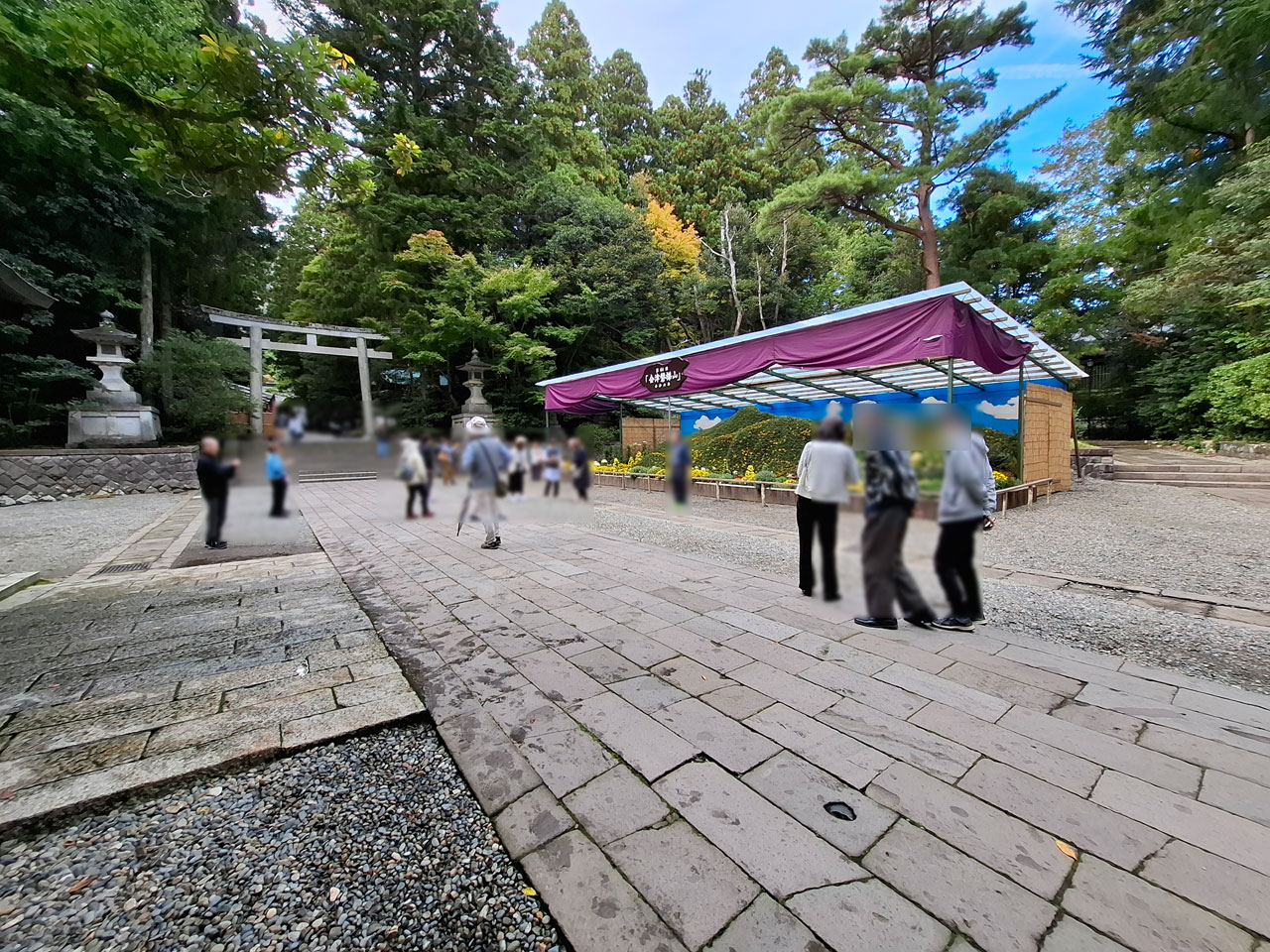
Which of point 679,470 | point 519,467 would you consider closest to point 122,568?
point 519,467

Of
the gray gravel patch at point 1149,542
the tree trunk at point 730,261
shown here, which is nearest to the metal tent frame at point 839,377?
the gray gravel patch at point 1149,542

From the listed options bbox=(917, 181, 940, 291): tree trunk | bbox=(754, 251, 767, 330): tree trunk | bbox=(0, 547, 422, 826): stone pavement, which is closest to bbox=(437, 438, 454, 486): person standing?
bbox=(0, 547, 422, 826): stone pavement

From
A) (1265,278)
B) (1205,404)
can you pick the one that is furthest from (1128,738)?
(1205,404)

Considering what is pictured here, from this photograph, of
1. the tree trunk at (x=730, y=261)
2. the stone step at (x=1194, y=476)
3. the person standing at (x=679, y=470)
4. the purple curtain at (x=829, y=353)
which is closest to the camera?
the person standing at (x=679, y=470)

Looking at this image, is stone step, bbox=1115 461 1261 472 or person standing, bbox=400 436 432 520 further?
stone step, bbox=1115 461 1261 472

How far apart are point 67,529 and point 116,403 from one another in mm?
8192

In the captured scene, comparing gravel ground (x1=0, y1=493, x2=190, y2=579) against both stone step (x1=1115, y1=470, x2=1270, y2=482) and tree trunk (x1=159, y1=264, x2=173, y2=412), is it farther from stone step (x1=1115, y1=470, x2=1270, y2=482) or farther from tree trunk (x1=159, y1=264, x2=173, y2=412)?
stone step (x1=1115, y1=470, x2=1270, y2=482)

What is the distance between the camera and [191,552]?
18.3 ft

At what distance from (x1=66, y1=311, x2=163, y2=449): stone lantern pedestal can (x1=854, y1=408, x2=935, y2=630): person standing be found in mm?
3218

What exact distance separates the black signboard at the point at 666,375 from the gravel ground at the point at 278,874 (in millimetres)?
1897

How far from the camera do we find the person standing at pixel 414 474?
127 centimetres

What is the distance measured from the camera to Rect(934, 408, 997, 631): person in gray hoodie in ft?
2.27

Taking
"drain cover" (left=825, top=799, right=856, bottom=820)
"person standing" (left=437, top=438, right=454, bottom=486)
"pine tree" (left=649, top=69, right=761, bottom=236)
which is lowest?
"drain cover" (left=825, top=799, right=856, bottom=820)

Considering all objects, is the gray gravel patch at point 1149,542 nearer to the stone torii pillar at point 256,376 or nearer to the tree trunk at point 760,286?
the stone torii pillar at point 256,376
